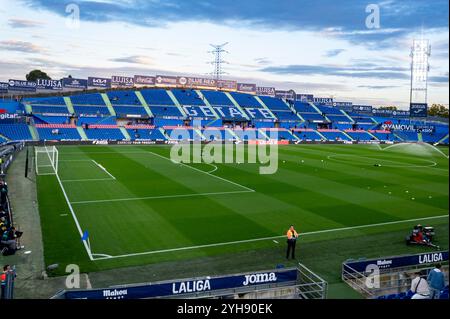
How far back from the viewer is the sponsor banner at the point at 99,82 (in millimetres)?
91312

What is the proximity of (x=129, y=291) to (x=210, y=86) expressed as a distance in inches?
3749

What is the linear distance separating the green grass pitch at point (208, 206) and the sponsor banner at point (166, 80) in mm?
60372

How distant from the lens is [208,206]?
80.1ft

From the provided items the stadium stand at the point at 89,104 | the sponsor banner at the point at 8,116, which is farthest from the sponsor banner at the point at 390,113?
the sponsor banner at the point at 8,116

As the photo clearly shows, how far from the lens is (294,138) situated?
8344 centimetres

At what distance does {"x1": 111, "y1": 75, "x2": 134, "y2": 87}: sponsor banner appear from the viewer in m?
93.9

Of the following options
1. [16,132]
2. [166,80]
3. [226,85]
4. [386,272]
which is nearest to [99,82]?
Answer: [166,80]

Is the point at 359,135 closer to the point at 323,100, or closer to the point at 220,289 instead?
the point at 323,100

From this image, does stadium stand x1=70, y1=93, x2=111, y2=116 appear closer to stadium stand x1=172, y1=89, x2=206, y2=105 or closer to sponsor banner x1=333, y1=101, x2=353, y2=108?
stadium stand x1=172, y1=89, x2=206, y2=105

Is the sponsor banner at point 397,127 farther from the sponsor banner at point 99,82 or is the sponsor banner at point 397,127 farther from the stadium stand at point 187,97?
the sponsor banner at point 99,82

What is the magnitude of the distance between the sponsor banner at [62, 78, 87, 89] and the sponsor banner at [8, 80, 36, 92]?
7.08 meters

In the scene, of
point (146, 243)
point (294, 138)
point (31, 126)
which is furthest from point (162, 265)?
point (294, 138)

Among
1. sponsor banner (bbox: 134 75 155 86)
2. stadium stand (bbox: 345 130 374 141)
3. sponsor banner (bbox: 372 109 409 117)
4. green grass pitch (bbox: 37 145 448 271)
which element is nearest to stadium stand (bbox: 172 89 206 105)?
sponsor banner (bbox: 134 75 155 86)

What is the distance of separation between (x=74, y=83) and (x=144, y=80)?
1631cm
